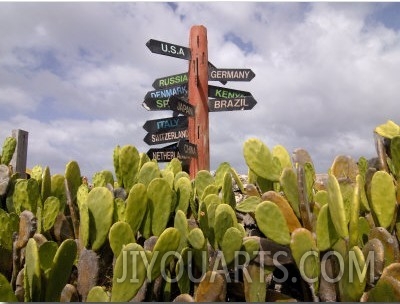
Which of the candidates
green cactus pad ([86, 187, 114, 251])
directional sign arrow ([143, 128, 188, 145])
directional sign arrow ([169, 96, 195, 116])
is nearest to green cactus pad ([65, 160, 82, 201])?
green cactus pad ([86, 187, 114, 251])

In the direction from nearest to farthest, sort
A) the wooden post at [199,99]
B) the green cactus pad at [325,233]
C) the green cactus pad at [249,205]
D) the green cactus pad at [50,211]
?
the green cactus pad at [325,233] → the green cactus pad at [249,205] → the green cactus pad at [50,211] → the wooden post at [199,99]

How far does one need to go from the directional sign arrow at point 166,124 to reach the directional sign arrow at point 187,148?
0.98 ft

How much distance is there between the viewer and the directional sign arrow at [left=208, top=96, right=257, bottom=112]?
18.4 feet

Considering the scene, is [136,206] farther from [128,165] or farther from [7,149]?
[7,149]

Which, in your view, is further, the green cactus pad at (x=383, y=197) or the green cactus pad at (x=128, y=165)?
the green cactus pad at (x=128, y=165)

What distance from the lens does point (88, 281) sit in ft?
6.04

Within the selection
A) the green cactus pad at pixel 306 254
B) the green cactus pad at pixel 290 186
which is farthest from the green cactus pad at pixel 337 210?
the green cactus pad at pixel 290 186

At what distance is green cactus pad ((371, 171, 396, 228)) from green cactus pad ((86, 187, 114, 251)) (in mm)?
1115

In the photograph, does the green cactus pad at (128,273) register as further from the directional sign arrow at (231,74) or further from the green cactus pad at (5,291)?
the directional sign arrow at (231,74)

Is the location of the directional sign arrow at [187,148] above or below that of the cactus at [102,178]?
above

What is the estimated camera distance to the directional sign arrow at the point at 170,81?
5.85 metres

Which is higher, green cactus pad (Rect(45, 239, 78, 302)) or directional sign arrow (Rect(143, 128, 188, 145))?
directional sign arrow (Rect(143, 128, 188, 145))

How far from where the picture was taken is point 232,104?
5.84 metres

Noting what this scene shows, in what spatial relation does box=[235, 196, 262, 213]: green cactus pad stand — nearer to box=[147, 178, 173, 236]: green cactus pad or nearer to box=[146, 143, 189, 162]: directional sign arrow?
box=[147, 178, 173, 236]: green cactus pad
